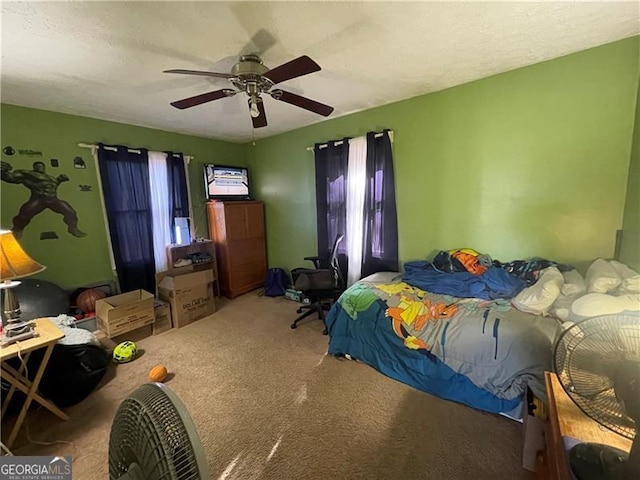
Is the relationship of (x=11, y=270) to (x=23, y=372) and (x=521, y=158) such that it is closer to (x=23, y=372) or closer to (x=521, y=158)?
(x=23, y=372)

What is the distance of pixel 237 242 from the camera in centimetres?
398

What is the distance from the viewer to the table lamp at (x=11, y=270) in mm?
1491

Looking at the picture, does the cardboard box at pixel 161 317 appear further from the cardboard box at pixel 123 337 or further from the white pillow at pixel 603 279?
the white pillow at pixel 603 279

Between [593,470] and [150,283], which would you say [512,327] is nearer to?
[593,470]

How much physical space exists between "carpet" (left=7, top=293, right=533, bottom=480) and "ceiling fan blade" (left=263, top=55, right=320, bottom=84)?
2.13 metres

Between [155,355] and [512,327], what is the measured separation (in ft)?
9.58

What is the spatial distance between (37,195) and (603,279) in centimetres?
478

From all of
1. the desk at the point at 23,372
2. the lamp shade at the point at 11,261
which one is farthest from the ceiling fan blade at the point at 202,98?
the desk at the point at 23,372

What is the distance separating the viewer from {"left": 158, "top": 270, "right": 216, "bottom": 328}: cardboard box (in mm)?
3108

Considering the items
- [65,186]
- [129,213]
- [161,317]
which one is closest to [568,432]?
[161,317]

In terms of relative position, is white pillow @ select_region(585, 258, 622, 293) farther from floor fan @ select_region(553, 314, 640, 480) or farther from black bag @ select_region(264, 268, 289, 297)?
black bag @ select_region(264, 268, 289, 297)

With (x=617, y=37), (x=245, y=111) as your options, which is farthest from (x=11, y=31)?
(x=617, y=37)

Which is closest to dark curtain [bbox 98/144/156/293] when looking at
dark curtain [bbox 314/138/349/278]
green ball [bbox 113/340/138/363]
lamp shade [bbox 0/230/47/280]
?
green ball [bbox 113/340/138/363]

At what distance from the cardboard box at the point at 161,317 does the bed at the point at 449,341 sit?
1892mm
